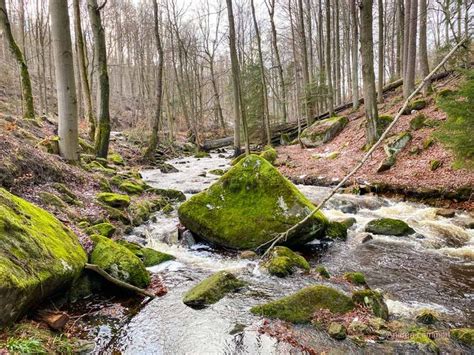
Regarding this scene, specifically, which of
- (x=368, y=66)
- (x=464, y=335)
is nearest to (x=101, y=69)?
(x=368, y=66)

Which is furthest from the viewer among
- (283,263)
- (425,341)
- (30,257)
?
(283,263)

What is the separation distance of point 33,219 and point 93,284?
3.92 feet

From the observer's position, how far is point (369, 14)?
1295 cm

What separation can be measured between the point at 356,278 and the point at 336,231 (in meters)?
2.36

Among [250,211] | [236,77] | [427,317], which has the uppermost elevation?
[236,77]

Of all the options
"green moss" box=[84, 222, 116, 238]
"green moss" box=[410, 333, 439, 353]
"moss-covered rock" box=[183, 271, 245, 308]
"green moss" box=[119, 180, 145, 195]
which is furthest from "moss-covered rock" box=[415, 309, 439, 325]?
"green moss" box=[119, 180, 145, 195]

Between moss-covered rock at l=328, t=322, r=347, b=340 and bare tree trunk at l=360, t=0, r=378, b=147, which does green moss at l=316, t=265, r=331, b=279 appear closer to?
moss-covered rock at l=328, t=322, r=347, b=340

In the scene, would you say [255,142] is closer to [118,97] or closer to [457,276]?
[457,276]

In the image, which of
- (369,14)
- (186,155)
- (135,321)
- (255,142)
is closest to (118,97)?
(186,155)

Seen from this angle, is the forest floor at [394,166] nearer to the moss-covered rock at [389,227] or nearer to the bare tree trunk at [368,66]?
the bare tree trunk at [368,66]

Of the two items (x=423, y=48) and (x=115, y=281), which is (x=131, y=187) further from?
(x=423, y=48)

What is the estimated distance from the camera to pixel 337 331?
407 cm

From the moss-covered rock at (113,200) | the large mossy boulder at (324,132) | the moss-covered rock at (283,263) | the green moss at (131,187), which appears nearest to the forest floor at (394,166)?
the large mossy boulder at (324,132)

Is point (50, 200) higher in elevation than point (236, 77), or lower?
lower
